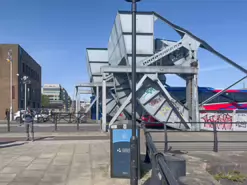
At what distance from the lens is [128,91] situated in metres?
26.5

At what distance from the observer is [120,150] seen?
24.2ft

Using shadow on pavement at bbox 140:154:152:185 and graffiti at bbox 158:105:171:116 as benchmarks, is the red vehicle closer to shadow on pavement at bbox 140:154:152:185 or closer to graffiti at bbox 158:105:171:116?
graffiti at bbox 158:105:171:116

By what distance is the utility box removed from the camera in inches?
289

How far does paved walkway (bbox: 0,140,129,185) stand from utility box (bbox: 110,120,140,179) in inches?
9.9

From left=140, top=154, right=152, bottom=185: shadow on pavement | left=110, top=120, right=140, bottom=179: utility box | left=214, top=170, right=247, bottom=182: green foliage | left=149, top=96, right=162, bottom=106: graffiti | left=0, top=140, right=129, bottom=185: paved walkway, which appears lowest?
left=214, top=170, right=247, bottom=182: green foliage

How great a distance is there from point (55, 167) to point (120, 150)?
221cm

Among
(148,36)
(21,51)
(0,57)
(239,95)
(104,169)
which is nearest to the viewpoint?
(104,169)

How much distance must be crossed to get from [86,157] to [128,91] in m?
16.7

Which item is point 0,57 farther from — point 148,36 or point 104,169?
point 104,169

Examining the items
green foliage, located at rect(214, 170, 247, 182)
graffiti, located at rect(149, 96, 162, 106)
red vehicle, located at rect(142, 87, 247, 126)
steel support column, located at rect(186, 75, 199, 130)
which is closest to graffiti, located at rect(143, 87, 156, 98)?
graffiti, located at rect(149, 96, 162, 106)

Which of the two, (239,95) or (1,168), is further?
(239,95)

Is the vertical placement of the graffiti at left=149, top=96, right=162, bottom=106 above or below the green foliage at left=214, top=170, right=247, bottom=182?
above

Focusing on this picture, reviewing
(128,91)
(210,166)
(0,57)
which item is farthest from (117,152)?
Answer: (0,57)

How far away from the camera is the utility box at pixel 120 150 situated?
734cm
